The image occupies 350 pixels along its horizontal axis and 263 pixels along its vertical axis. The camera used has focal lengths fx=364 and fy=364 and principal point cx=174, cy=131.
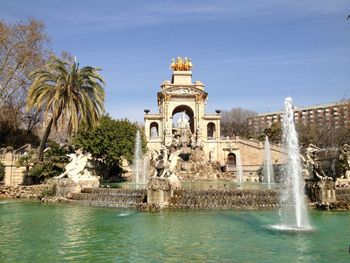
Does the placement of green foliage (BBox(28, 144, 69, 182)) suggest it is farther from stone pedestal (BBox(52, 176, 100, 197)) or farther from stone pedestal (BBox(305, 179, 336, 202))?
stone pedestal (BBox(305, 179, 336, 202))

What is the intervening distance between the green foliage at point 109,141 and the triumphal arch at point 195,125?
65.6ft

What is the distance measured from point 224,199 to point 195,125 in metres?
50.5

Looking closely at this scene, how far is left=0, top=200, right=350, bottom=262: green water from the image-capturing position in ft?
28.6

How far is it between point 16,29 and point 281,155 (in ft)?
132

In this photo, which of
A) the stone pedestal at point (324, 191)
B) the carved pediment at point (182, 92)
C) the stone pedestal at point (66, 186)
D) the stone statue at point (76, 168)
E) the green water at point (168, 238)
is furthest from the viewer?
the carved pediment at point (182, 92)

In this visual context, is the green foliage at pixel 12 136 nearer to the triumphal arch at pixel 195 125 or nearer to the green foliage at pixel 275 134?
the triumphal arch at pixel 195 125

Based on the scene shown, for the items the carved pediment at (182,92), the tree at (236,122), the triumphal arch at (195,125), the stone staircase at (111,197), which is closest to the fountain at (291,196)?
the stone staircase at (111,197)

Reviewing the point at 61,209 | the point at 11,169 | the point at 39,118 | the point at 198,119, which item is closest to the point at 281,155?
the point at 198,119

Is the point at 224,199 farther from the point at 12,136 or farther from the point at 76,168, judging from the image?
the point at 12,136

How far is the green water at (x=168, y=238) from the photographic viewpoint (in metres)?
8.71

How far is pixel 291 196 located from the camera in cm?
1633

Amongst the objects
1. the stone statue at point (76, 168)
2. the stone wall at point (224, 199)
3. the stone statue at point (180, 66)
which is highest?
the stone statue at point (180, 66)

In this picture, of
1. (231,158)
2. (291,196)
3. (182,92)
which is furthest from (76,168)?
(182,92)

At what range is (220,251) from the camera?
9.12 metres
